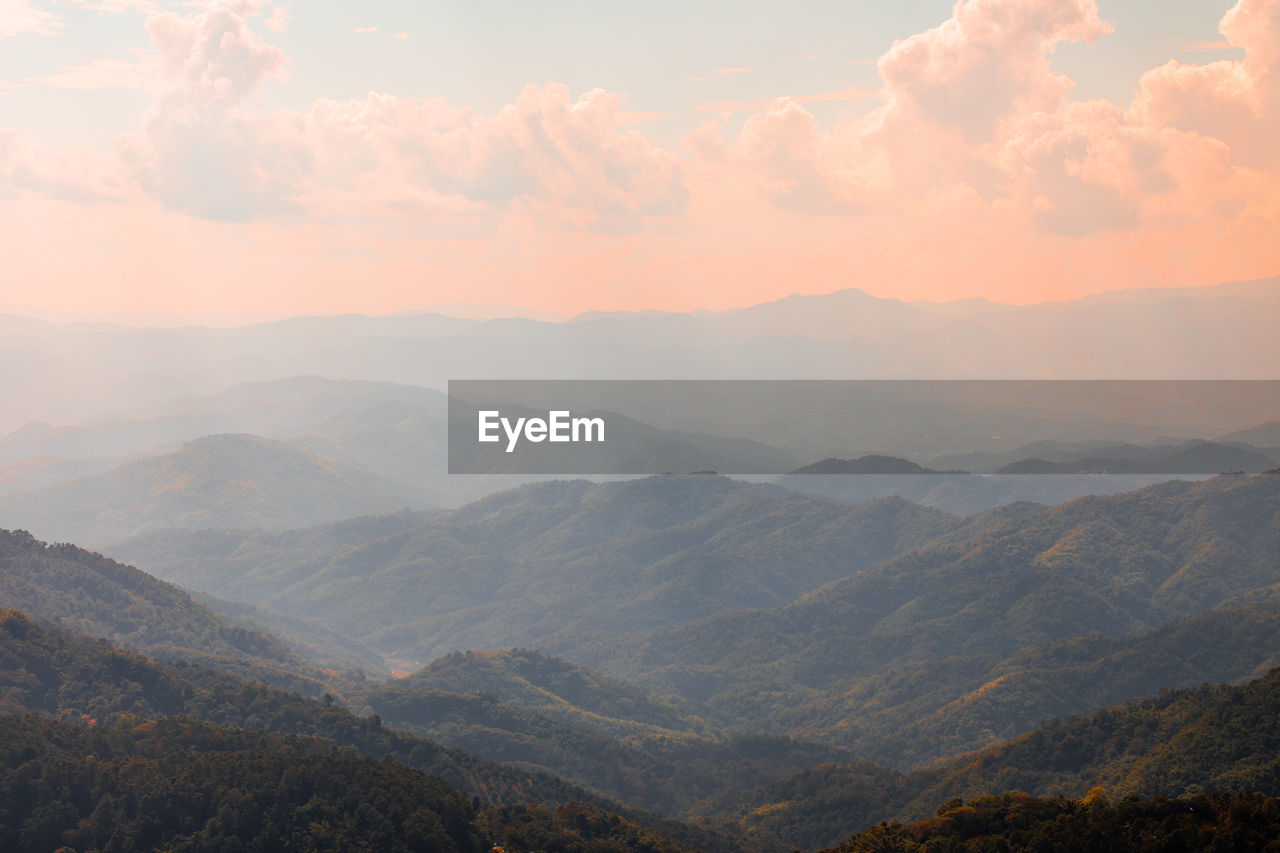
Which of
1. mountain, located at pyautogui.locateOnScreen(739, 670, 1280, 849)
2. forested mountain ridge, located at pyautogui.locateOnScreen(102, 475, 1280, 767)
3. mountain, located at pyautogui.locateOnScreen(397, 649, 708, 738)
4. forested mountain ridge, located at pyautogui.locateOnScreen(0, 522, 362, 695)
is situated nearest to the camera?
mountain, located at pyautogui.locateOnScreen(739, 670, 1280, 849)

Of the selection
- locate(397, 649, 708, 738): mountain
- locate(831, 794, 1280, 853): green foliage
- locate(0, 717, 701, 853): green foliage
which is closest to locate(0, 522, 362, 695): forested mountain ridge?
locate(397, 649, 708, 738): mountain

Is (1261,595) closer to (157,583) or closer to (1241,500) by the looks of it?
(1241,500)

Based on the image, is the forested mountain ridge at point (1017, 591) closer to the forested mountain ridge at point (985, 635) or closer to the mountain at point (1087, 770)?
the forested mountain ridge at point (985, 635)

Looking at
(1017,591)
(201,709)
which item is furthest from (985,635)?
(201,709)

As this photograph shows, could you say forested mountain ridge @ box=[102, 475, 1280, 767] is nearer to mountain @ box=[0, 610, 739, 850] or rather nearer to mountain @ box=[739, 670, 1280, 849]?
mountain @ box=[739, 670, 1280, 849]

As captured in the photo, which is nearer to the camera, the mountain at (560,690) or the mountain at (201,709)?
the mountain at (201,709)

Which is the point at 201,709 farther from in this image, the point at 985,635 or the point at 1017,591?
the point at 1017,591

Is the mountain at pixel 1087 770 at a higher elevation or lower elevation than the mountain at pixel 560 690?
higher

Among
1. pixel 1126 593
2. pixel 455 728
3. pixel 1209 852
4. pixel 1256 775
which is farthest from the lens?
pixel 1126 593

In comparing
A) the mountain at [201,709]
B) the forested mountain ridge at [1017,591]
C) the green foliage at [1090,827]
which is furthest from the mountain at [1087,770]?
the forested mountain ridge at [1017,591]

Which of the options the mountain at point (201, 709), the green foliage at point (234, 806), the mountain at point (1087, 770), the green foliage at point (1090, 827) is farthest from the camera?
the mountain at point (201, 709)

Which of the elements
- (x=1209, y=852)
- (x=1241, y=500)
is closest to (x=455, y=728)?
(x=1209, y=852)
